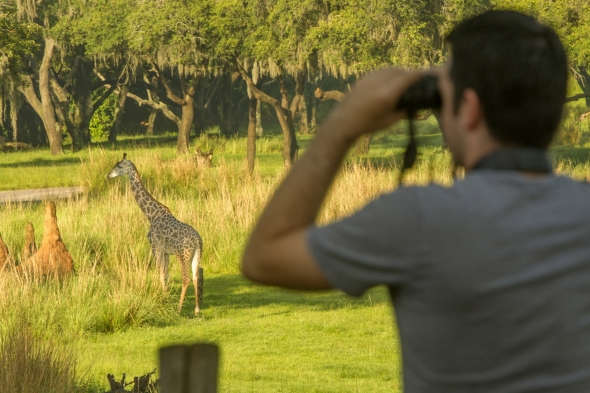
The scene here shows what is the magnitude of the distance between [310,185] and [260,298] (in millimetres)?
9987

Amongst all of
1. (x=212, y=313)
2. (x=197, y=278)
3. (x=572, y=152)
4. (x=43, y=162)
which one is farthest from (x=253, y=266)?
(x=43, y=162)

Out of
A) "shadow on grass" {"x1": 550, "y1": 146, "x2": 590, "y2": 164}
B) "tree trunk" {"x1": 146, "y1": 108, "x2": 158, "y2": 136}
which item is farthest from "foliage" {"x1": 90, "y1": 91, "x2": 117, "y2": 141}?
"shadow on grass" {"x1": 550, "y1": 146, "x2": 590, "y2": 164}

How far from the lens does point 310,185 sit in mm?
1569

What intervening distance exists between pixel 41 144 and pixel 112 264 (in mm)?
37819

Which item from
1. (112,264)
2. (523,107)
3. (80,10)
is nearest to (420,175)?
(112,264)

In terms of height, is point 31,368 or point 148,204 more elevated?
point 148,204

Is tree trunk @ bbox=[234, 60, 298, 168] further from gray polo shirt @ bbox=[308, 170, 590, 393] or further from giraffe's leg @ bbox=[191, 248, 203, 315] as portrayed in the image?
gray polo shirt @ bbox=[308, 170, 590, 393]

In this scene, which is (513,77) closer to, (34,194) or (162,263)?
(162,263)

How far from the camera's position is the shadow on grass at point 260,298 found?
10.9 m

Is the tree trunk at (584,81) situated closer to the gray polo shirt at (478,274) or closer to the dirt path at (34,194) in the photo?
the dirt path at (34,194)

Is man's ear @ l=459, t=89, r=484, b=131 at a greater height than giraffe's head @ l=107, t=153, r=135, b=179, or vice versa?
man's ear @ l=459, t=89, r=484, b=131

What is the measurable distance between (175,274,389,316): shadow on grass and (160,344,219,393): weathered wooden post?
8.61 meters

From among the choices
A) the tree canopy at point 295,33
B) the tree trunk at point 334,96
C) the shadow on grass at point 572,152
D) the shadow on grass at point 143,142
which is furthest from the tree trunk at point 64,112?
the shadow on grass at point 572,152

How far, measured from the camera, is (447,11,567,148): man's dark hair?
5.09 feet
